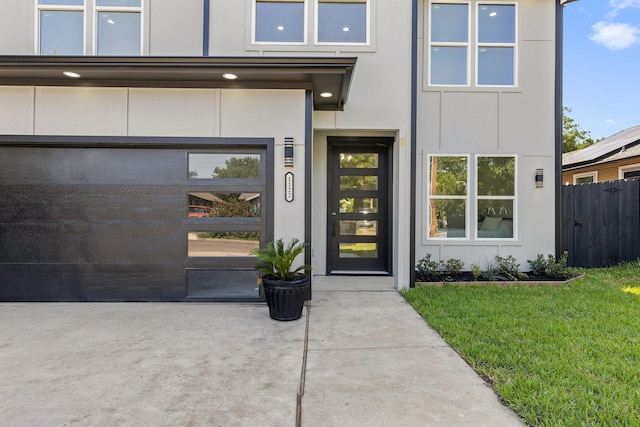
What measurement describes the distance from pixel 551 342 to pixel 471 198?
3395 mm

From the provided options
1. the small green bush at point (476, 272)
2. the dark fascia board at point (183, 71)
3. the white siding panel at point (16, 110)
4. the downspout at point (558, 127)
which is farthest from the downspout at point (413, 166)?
the white siding panel at point (16, 110)

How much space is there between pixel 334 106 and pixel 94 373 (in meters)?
4.57

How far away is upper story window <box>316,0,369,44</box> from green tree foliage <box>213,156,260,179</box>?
236 centimetres

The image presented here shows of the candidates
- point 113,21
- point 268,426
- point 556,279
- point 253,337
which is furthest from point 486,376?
point 113,21

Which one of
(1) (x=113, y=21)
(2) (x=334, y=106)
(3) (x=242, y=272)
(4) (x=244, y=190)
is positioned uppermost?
(1) (x=113, y=21)

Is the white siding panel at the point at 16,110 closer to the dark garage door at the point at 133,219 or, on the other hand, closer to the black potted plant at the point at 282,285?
the dark garage door at the point at 133,219

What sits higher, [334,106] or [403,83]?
[403,83]

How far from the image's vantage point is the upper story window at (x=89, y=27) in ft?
17.2

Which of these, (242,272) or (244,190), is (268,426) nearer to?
(242,272)

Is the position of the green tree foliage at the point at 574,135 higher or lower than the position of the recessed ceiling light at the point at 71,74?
higher

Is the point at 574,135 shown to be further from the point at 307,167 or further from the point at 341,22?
the point at 307,167

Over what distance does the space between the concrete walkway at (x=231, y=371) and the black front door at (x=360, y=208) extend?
7.39 ft

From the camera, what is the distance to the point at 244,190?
4.79m

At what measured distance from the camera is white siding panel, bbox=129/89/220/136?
4.70 m
